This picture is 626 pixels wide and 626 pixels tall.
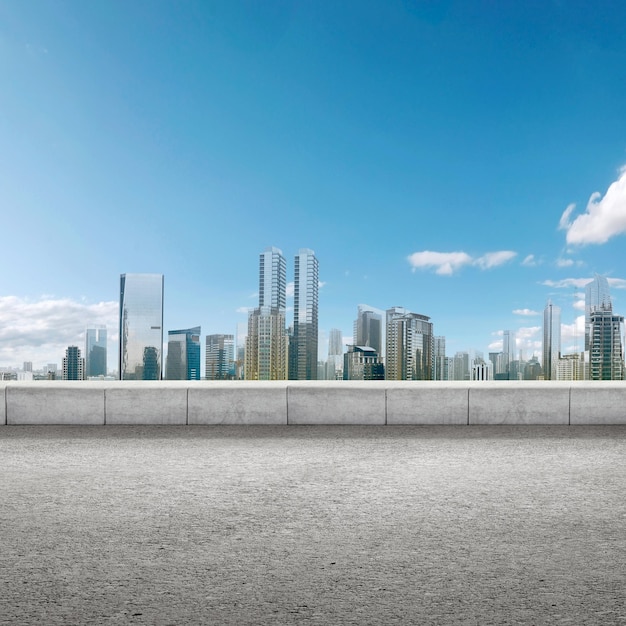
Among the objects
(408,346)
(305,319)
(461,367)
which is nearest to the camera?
(461,367)

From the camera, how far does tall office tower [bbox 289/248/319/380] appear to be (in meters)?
13.9

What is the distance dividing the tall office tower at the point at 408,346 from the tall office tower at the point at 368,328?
0.89 ft

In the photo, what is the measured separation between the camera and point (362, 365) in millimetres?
14008

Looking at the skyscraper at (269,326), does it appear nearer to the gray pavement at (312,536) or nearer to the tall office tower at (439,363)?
the tall office tower at (439,363)

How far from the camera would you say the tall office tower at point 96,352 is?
13289 mm

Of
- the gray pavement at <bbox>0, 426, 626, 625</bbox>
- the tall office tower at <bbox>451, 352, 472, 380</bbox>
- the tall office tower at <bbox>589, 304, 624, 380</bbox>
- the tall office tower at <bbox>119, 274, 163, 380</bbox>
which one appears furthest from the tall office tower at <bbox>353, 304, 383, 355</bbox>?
the gray pavement at <bbox>0, 426, 626, 625</bbox>

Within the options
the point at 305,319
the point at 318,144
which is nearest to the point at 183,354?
the point at 305,319

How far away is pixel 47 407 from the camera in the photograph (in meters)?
10.7

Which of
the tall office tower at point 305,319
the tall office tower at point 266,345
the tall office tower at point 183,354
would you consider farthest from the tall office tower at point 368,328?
the tall office tower at point 183,354

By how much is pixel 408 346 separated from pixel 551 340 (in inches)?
154

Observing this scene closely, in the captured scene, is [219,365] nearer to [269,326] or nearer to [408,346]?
[269,326]

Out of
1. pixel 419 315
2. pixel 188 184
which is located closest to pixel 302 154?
pixel 188 184

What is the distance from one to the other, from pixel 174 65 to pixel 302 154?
296 inches

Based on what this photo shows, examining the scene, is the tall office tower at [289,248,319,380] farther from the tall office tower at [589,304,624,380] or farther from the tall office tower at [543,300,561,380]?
the tall office tower at [589,304,624,380]
